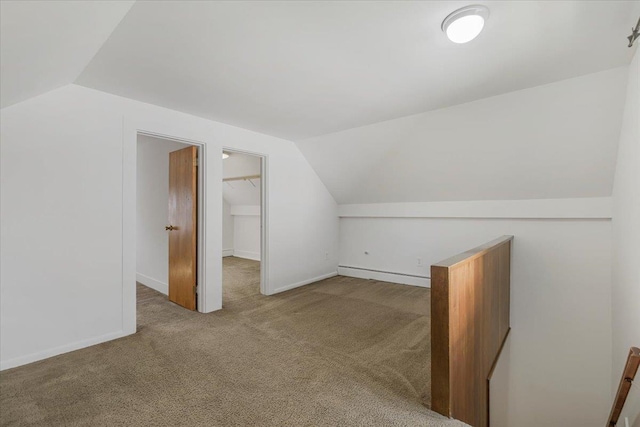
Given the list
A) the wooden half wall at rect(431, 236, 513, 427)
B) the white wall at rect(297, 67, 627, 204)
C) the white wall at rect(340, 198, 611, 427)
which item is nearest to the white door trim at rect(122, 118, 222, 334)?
the white wall at rect(297, 67, 627, 204)

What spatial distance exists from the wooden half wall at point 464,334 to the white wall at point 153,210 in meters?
3.51

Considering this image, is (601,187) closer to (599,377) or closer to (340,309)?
(599,377)

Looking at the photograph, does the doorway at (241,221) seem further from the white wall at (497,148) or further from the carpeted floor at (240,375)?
the white wall at (497,148)

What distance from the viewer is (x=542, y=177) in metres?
3.14

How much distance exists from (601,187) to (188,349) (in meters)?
4.24

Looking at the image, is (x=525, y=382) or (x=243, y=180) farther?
(x=243, y=180)

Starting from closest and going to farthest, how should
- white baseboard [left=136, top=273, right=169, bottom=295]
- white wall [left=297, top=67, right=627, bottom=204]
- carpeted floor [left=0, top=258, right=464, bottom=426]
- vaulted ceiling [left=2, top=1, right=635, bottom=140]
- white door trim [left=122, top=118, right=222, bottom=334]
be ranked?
vaulted ceiling [left=2, top=1, right=635, bottom=140], carpeted floor [left=0, top=258, right=464, bottom=426], white wall [left=297, top=67, right=627, bottom=204], white door trim [left=122, top=118, right=222, bottom=334], white baseboard [left=136, top=273, right=169, bottom=295]

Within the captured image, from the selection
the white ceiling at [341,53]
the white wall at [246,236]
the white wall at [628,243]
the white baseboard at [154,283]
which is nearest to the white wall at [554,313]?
the white wall at [628,243]

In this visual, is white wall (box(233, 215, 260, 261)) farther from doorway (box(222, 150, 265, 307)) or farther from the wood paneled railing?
the wood paneled railing

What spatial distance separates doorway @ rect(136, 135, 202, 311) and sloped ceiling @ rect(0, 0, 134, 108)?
147 centimetres

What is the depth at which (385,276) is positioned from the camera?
4688 mm

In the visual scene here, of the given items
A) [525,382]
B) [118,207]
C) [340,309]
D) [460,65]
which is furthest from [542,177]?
[118,207]

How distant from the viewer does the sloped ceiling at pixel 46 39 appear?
112 cm

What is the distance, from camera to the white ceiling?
5.13 ft
